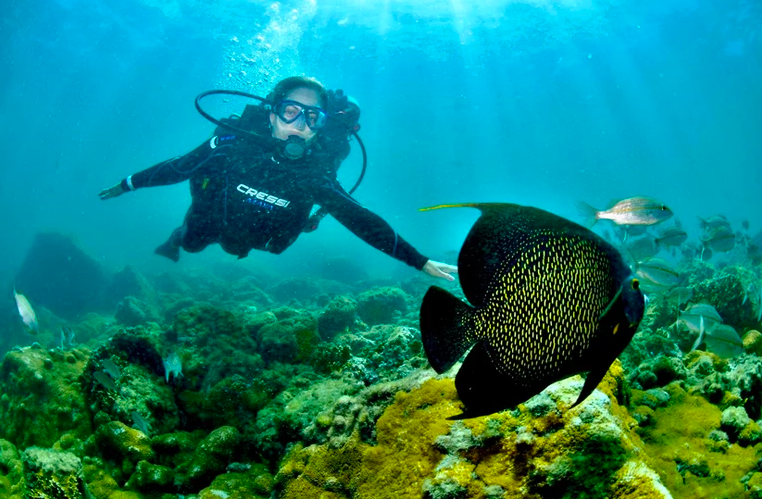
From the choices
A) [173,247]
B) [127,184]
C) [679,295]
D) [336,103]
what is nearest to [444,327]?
[679,295]

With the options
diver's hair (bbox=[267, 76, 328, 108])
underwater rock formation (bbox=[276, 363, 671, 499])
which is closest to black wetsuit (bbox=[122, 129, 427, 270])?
diver's hair (bbox=[267, 76, 328, 108])

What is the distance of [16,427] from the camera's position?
376cm

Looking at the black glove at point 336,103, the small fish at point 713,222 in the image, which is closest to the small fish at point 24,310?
the black glove at point 336,103

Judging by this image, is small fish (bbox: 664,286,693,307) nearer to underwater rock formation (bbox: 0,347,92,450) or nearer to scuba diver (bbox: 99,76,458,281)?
scuba diver (bbox: 99,76,458,281)

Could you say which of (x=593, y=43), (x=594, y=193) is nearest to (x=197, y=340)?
(x=593, y=43)

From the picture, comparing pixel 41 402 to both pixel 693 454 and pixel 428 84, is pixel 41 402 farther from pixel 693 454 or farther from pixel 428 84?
pixel 428 84

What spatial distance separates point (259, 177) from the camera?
5.34 m

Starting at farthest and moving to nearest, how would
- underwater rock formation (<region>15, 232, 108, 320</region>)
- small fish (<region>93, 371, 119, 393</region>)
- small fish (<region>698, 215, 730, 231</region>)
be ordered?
underwater rock formation (<region>15, 232, 108, 320</region>), small fish (<region>698, 215, 730, 231</region>), small fish (<region>93, 371, 119, 393</region>)

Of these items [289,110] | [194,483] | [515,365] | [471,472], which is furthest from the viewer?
[289,110]

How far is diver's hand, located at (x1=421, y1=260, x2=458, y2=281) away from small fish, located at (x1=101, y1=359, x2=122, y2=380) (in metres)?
3.12

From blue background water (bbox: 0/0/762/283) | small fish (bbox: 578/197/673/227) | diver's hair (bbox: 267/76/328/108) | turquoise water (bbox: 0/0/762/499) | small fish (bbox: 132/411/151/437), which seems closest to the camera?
turquoise water (bbox: 0/0/762/499)

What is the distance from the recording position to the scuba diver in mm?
5289

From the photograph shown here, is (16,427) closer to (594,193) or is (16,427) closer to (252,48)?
(252,48)

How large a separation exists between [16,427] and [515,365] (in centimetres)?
508
